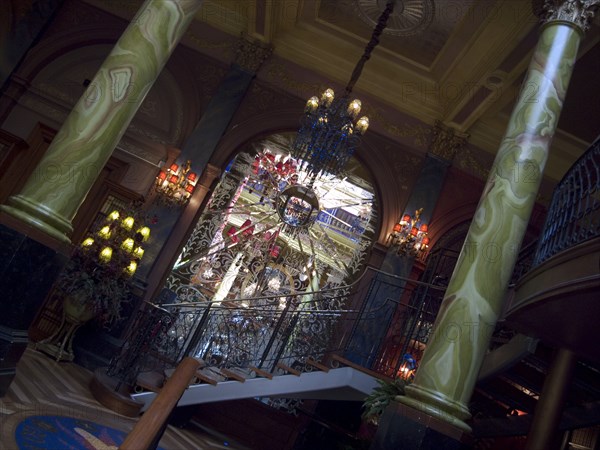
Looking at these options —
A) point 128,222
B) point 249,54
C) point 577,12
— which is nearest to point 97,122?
point 128,222

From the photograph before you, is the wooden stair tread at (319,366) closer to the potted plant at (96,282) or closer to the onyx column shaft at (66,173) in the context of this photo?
the potted plant at (96,282)

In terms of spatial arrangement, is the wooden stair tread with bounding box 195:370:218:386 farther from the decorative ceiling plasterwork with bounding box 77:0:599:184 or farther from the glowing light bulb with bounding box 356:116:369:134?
the decorative ceiling plasterwork with bounding box 77:0:599:184

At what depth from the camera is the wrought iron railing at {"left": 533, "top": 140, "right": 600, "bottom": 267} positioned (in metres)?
4.10

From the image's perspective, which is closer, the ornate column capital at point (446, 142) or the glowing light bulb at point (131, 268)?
the glowing light bulb at point (131, 268)

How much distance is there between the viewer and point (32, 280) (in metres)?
4.41

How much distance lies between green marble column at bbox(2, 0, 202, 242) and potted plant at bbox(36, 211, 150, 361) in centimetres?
319

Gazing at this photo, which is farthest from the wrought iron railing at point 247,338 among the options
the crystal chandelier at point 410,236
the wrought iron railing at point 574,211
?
the wrought iron railing at point 574,211

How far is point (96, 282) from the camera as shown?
310 inches

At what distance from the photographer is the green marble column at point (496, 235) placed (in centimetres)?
419

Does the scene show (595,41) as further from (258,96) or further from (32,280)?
(32,280)

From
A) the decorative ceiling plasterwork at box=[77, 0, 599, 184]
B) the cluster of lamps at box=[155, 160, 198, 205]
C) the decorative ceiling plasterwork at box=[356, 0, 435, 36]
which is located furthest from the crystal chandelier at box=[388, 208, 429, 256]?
the cluster of lamps at box=[155, 160, 198, 205]

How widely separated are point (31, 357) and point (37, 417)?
2.45 meters

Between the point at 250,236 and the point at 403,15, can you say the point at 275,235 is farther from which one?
the point at 403,15

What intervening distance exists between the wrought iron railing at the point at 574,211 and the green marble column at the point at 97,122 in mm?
3727
